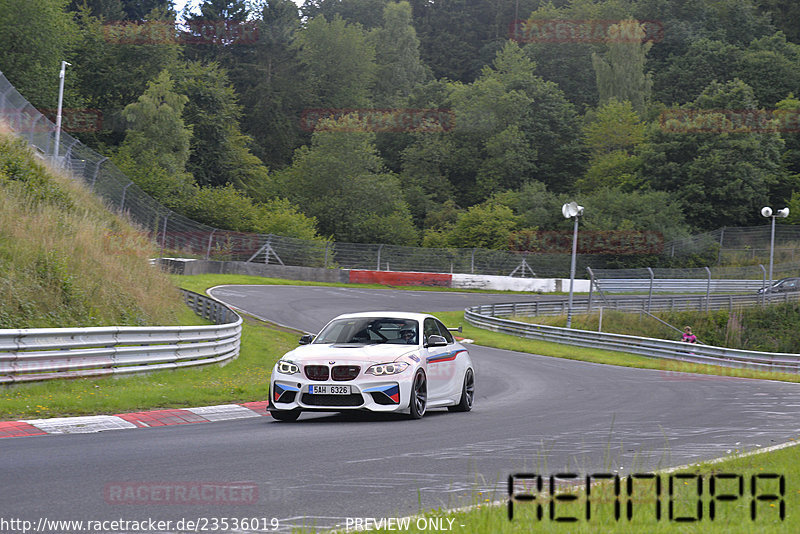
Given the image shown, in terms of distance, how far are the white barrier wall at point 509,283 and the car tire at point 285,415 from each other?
4312 cm

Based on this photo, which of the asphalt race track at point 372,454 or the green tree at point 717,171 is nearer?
the asphalt race track at point 372,454

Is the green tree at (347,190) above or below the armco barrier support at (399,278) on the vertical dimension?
above

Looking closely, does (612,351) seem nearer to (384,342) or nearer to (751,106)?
(384,342)

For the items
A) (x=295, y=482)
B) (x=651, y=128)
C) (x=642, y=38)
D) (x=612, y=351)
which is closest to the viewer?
(x=295, y=482)

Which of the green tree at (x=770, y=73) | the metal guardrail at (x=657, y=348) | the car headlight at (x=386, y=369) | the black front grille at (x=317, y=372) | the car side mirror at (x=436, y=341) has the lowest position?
the metal guardrail at (x=657, y=348)

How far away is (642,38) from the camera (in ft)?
337

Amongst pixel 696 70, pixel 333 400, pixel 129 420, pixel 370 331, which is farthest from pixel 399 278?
pixel 696 70

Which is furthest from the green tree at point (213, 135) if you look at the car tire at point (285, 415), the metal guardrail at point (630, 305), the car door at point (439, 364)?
the car tire at point (285, 415)

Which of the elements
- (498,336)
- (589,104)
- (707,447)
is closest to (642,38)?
(589,104)

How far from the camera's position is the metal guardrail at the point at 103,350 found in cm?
1312

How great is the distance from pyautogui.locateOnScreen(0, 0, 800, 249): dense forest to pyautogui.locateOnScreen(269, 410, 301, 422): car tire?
51.7 metres

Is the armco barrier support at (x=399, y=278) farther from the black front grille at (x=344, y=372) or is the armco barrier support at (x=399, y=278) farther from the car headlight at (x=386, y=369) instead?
the black front grille at (x=344, y=372)

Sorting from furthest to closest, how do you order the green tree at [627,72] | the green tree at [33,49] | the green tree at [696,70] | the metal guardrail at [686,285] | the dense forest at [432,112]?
the green tree at [627,72] → the green tree at [696,70] → the dense forest at [432,112] → the green tree at [33,49] → the metal guardrail at [686,285]

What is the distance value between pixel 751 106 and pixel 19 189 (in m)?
72.2
